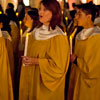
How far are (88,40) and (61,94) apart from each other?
0.63 meters

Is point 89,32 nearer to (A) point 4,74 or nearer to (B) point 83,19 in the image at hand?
(B) point 83,19

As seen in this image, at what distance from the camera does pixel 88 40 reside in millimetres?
2529

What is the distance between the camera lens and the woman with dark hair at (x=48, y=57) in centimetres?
237

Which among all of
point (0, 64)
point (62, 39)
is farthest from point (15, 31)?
point (62, 39)

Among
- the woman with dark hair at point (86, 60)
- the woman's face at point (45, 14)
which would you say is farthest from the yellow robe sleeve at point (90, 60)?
the woman's face at point (45, 14)

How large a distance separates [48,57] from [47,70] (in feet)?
0.43

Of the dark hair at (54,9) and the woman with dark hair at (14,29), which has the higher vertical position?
the dark hair at (54,9)

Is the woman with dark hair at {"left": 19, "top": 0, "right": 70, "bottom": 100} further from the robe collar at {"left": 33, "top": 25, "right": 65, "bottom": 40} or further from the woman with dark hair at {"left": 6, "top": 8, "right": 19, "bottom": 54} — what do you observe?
the woman with dark hair at {"left": 6, "top": 8, "right": 19, "bottom": 54}

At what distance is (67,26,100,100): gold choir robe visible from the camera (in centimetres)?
249

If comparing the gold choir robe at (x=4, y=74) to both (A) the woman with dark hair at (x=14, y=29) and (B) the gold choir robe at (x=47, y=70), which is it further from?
(A) the woman with dark hair at (x=14, y=29)

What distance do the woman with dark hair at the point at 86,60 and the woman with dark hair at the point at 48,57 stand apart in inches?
8.6

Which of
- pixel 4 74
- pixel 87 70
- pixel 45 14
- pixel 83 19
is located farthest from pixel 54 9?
pixel 4 74

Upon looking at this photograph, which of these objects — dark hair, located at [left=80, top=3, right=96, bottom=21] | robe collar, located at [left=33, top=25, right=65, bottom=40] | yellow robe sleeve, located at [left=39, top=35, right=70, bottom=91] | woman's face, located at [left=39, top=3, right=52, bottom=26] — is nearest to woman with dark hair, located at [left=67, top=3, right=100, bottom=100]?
dark hair, located at [left=80, top=3, right=96, bottom=21]

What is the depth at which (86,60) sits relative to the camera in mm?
2504
